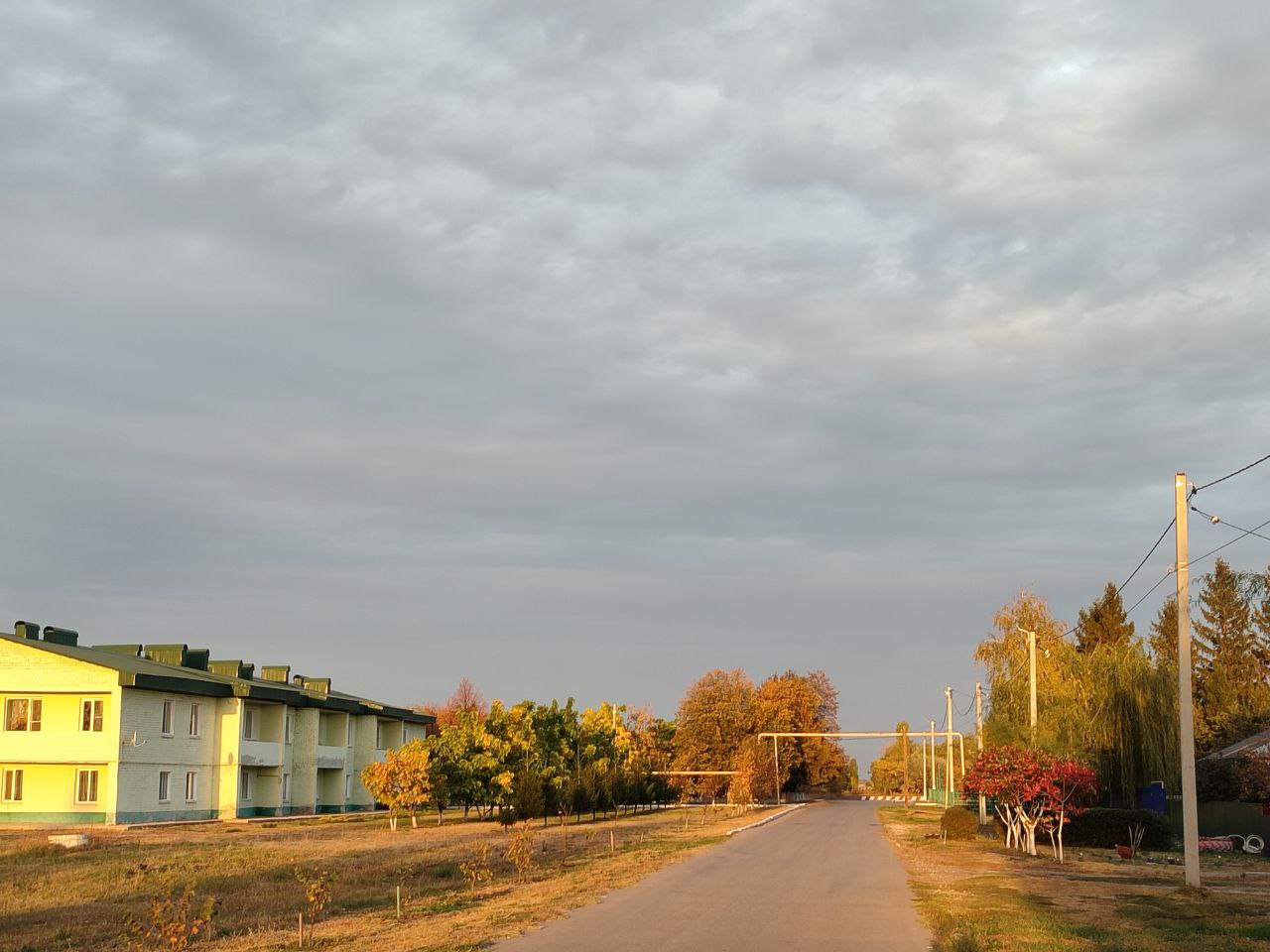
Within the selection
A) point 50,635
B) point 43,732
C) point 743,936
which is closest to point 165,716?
point 43,732

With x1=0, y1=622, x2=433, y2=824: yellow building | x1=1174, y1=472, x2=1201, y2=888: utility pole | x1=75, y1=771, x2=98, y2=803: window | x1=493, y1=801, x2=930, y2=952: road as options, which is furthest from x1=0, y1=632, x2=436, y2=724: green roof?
x1=1174, y1=472, x2=1201, y2=888: utility pole

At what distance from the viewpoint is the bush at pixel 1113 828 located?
130 feet

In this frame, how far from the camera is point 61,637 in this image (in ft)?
185

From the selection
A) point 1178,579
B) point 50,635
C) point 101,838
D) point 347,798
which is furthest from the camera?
point 347,798

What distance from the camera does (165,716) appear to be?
50688 millimetres

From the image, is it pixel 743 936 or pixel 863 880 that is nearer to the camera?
pixel 743 936

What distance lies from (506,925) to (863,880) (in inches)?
445

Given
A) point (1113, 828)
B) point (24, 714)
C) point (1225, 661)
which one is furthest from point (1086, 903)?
point (1225, 661)

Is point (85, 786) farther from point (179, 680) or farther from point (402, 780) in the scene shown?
point (402, 780)

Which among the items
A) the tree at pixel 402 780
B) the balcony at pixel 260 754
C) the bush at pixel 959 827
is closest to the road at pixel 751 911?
the bush at pixel 959 827

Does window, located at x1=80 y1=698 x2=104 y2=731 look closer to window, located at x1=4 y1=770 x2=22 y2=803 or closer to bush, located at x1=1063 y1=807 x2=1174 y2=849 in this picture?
window, located at x1=4 y1=770 x2=22 y2=803

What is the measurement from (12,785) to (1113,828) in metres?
41.5

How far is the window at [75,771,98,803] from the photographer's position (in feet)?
157

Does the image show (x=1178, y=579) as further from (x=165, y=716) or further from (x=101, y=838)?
(x=165, y=716)
